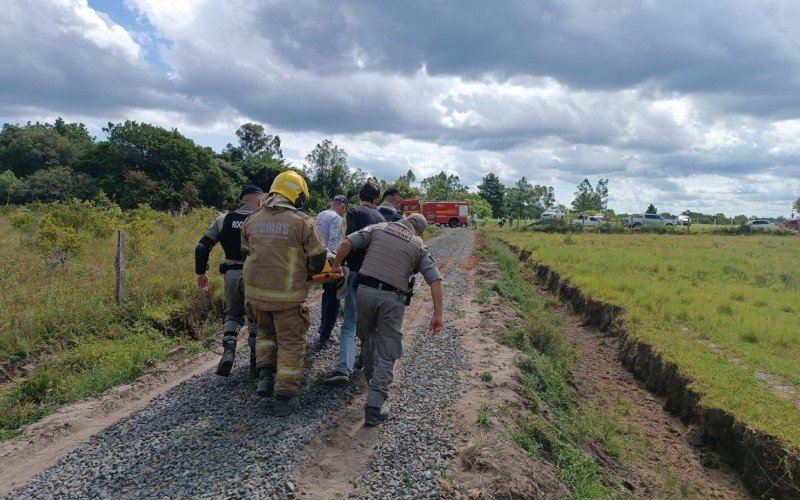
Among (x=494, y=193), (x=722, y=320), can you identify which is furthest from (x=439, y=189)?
(x=722, y=320)

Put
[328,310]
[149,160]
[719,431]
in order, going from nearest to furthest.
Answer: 1. [719,431]
2. [328,310]
3. [149,160]

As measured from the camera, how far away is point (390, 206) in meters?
5.62

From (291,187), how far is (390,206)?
4.77 ft

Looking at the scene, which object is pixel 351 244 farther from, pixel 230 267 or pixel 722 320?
pixel 722 320

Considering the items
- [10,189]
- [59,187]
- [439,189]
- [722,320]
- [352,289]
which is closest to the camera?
[352,289]

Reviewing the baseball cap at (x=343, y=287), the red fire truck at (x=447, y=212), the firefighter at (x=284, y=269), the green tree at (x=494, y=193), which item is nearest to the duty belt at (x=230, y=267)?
the firefighter at (x=284, y=269)

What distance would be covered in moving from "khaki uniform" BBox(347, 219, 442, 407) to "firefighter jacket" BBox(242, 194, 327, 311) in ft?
1.47

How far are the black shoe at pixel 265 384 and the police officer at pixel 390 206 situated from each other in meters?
2.13

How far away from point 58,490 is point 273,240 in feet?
7.86

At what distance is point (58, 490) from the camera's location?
3.44 metres

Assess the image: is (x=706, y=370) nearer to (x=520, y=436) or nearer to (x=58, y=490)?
(x=520, y=436)

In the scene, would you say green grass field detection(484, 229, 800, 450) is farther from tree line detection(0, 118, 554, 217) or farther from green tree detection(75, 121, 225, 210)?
green tree detection(75, 121, 225, 210)

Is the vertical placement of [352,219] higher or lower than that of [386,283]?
higher

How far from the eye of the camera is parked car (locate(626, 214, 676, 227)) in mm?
51300
